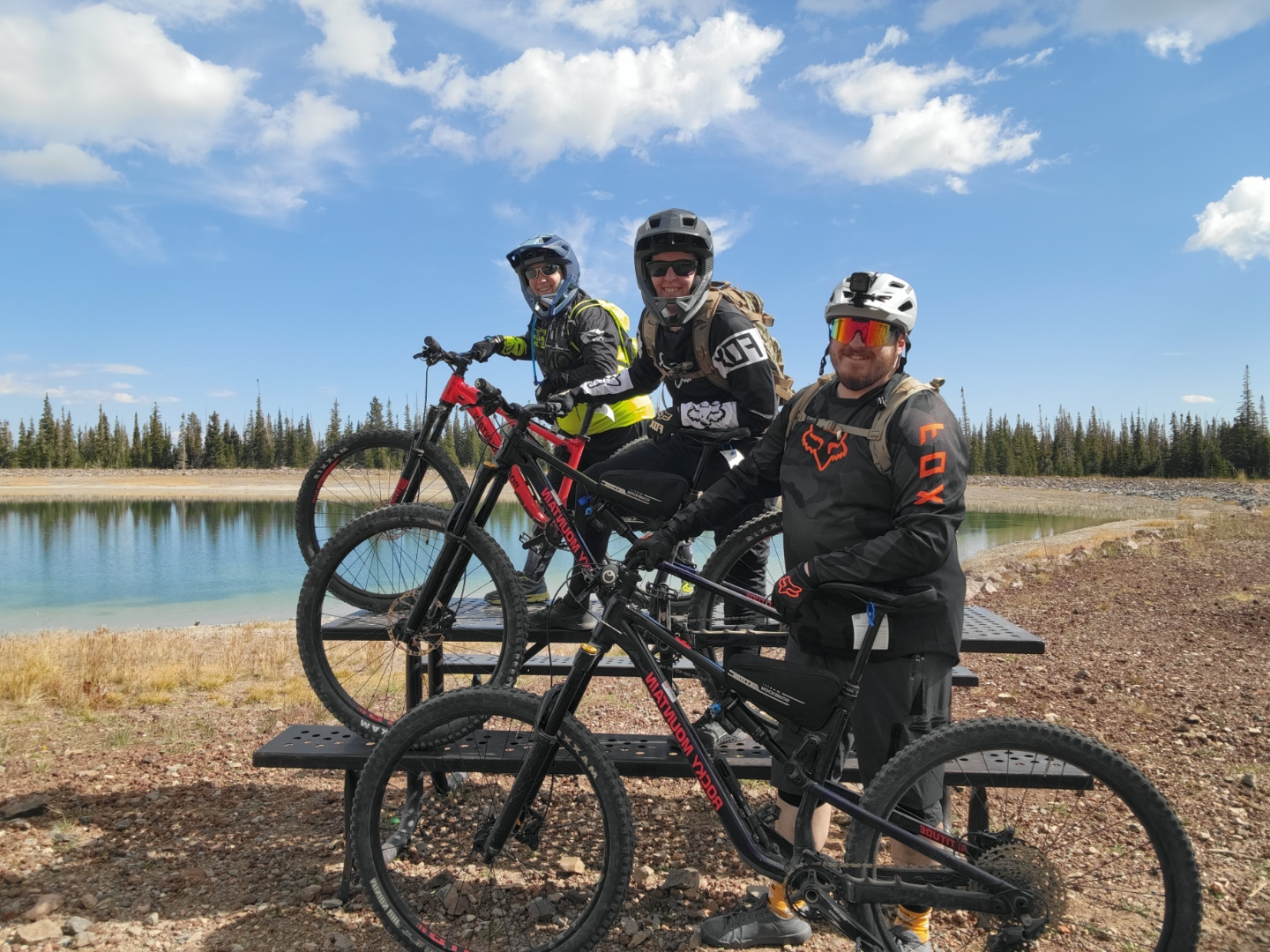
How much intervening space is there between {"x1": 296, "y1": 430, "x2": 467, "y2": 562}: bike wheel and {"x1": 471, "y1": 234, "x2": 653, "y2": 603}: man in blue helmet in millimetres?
787

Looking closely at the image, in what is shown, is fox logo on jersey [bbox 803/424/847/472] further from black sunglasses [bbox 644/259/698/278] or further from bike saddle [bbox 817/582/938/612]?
black sunglasses [bbox 644/259/698/278]

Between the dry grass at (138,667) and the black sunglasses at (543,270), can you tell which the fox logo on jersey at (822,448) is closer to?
the black sunglasses at (543,270)

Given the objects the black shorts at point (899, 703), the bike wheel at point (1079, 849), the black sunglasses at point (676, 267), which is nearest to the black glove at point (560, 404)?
the black sunglasses at point (676, 267)

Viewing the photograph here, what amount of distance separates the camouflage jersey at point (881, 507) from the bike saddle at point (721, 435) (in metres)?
0.74

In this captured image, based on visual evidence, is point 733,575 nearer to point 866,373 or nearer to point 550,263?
point 866,373

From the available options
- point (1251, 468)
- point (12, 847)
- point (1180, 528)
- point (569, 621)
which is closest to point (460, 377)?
point (569, 621)

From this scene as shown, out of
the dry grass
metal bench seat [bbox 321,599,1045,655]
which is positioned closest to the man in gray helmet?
metal bench seat [bbox 321,599,1045,655]

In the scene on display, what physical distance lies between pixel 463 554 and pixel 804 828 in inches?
78.7

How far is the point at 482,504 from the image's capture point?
3.92 metres

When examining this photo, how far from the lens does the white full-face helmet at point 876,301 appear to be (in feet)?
10.3

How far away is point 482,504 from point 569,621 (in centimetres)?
76

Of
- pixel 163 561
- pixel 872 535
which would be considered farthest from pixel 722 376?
pixel 163 561

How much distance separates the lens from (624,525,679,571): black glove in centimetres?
313

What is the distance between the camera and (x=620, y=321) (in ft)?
17.5
